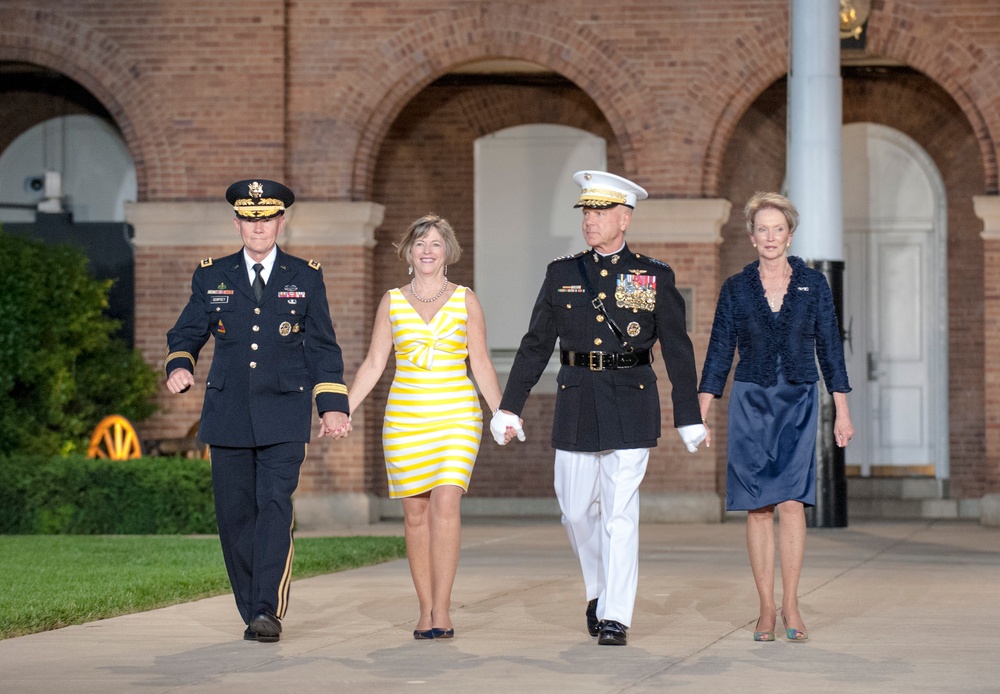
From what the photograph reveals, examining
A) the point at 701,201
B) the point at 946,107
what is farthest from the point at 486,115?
the point at 946,107

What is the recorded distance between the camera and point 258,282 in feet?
23.2

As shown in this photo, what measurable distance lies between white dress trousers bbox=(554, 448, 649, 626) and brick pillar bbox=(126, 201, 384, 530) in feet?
28.9

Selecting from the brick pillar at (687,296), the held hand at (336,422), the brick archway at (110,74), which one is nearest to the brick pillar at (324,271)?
the brick archway at (110,74)

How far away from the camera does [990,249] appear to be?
50.8 feet

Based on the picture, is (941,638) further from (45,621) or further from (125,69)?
(125,69)

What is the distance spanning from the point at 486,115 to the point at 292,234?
314 cm

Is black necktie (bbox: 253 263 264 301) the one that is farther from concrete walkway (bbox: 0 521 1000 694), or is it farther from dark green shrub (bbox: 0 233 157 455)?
dark green shrub (bbox: 0 233 157 455)

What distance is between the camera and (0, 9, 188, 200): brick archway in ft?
52.5

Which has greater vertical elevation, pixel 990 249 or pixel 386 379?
pixel 990 249

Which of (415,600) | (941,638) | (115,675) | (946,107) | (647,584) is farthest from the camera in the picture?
(946,107)

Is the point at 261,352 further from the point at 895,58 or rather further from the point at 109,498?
the point at 895,58

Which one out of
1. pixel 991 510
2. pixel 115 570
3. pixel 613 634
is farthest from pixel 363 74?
pixel 613 634

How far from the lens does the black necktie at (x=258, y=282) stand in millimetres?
7059

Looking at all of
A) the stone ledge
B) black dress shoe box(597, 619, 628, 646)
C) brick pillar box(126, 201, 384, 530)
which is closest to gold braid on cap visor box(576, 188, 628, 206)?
black dress shoe box(597, 619, 628, 646)
